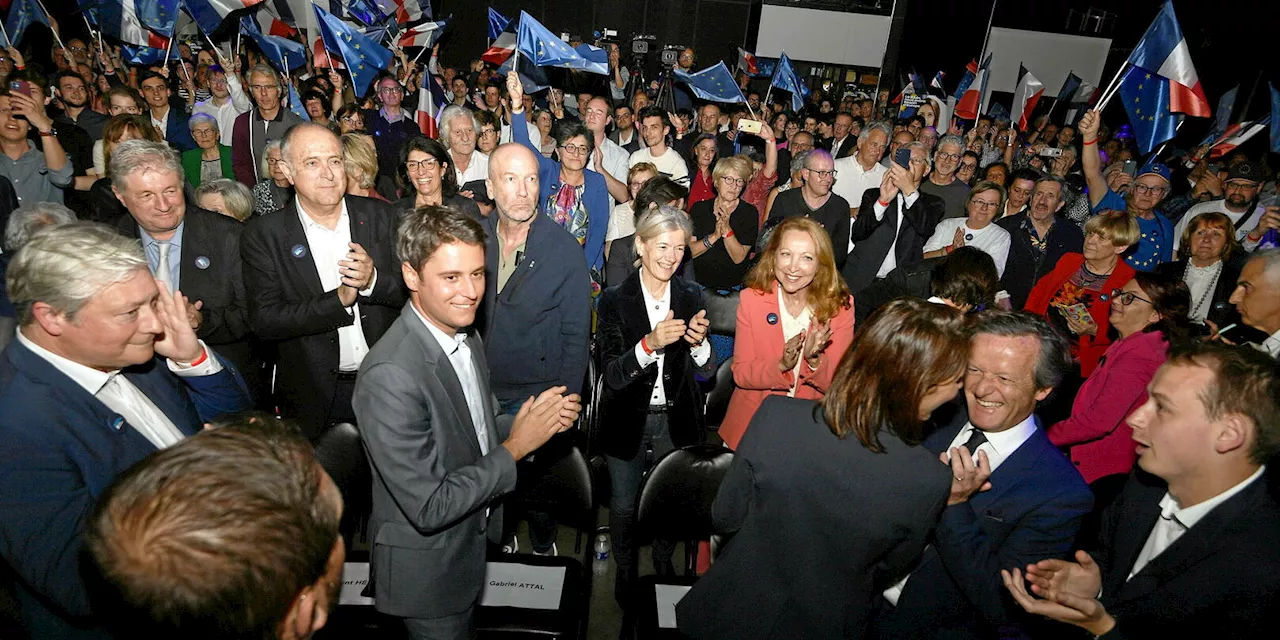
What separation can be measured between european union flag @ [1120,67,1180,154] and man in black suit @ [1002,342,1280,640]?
529cm

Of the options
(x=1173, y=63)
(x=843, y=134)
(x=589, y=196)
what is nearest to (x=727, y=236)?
(x=589, y=196)

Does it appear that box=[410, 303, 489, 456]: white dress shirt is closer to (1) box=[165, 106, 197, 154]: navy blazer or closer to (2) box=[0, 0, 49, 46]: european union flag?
(1) box=[165, 106, 197, 154]: navy blazer

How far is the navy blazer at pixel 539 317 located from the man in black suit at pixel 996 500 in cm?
189

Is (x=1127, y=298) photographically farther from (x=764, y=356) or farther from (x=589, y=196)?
(x=589, y=196)

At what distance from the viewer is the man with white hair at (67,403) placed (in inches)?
60.5

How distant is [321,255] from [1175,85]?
7.26 meters

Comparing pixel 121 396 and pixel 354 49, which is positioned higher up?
pixel 354 49

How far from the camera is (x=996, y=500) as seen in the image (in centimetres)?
217

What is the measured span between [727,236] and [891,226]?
136cm

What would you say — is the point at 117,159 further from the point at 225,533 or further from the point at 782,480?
the point at 782,480

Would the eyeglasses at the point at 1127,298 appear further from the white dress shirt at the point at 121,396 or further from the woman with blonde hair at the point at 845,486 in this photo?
the white dress shirt at the point at 121,396

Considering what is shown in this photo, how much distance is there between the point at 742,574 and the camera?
6.82 feet

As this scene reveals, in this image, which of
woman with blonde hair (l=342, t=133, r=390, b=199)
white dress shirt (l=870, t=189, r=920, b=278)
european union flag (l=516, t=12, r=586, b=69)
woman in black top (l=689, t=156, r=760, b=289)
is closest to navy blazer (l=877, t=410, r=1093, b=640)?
woman in black top (l=689, t=156, r=760, b=289)

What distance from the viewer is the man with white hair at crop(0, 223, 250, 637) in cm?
154
